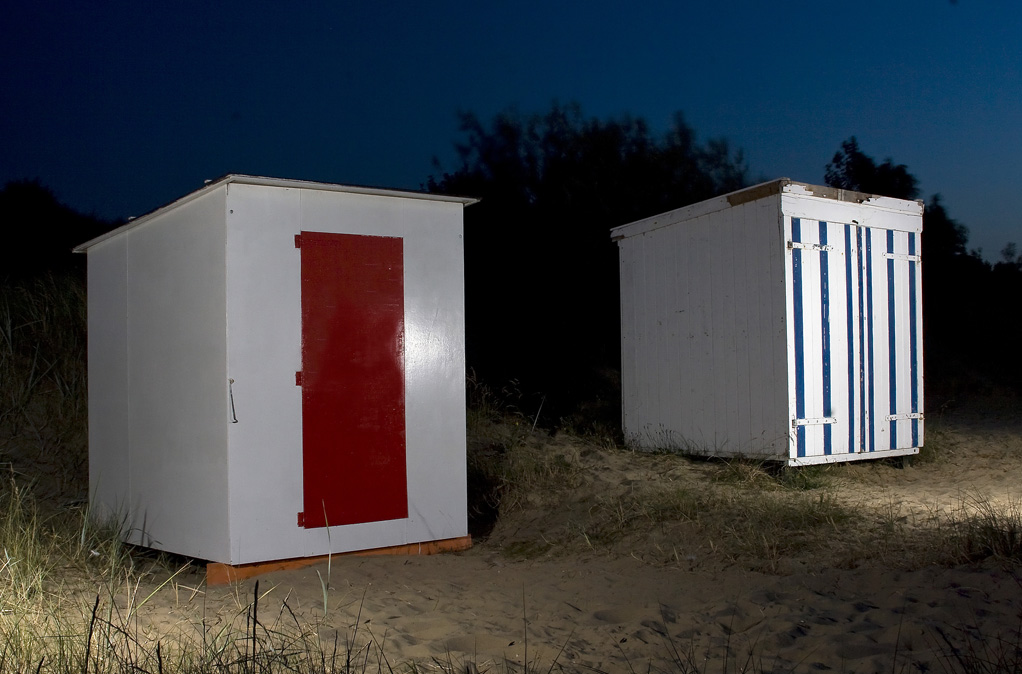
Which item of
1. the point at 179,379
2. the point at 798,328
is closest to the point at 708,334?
the point at 798,328

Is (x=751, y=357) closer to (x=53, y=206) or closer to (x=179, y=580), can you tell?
(x=179, y=580)

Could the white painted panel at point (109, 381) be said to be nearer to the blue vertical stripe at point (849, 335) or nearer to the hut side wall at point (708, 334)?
the hut side wall at point (708, 334)

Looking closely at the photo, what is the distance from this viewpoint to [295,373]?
17.5ft

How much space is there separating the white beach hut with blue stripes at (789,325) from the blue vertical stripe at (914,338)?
0.01 meters

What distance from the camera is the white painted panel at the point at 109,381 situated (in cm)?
637

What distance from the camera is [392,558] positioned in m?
5.54

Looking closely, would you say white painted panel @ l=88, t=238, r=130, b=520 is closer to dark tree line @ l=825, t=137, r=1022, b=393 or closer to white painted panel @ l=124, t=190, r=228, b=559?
white painted panel @ l=124, t=190, r=228, b=559

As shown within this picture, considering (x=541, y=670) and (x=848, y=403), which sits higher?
(x=848, y=403)

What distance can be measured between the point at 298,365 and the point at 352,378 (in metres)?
0.37

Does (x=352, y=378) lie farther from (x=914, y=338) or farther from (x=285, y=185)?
(x=914, y=338)

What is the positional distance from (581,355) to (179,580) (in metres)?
9.33

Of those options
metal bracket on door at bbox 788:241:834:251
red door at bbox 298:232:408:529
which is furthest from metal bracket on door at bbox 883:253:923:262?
red door at bbox 298:232:408:529

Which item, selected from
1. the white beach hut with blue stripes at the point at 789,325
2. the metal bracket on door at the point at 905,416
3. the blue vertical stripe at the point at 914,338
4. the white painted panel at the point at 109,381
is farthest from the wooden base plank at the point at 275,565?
the blue vertical stripe at the point at 914,338

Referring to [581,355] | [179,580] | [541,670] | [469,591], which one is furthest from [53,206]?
[541,670]
